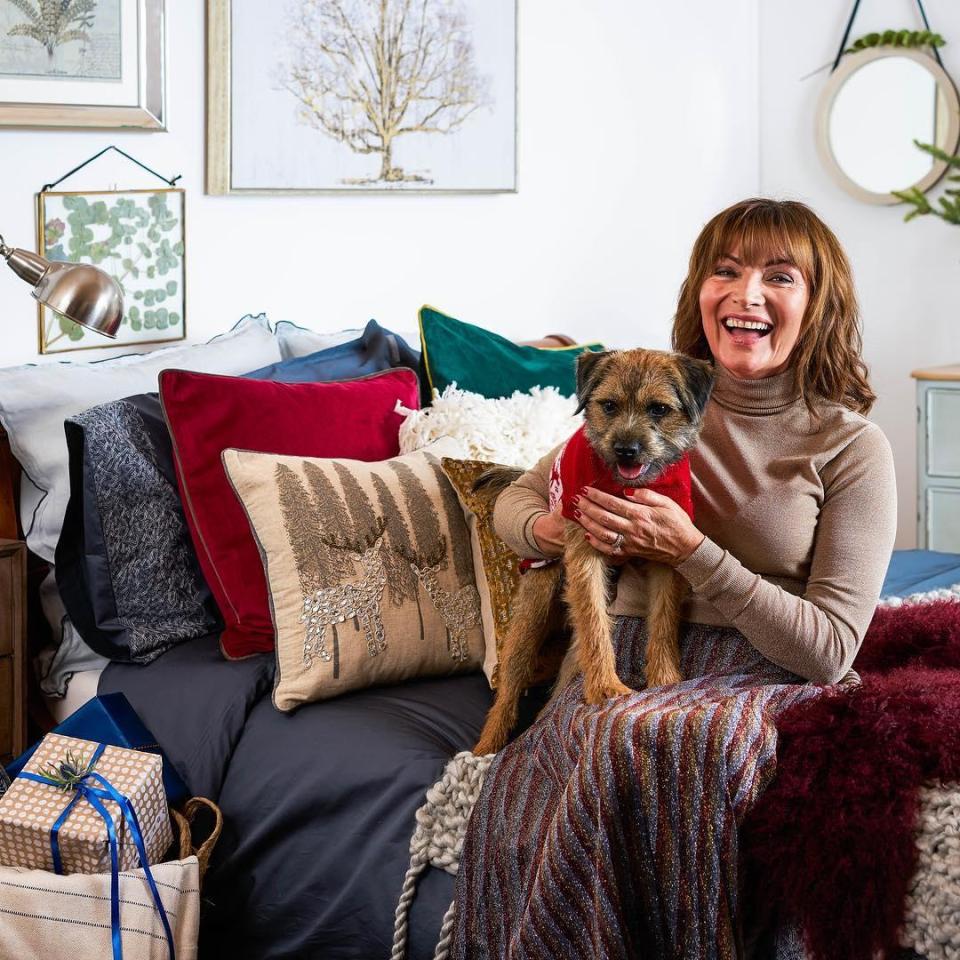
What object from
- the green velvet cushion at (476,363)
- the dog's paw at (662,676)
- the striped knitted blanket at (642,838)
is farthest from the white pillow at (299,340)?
the striped knitted blanket at (642,838)

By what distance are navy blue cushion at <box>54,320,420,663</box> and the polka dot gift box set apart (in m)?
0.31

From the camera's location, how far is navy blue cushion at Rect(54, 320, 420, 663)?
216cm

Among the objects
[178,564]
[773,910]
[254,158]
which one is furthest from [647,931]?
[254,158]

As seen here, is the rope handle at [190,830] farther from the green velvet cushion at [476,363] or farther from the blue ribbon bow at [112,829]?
the green velvet cushion at [476,363]

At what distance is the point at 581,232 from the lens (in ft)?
12.7

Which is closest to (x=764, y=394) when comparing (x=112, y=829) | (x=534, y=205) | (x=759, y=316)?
(x=759, y=316)

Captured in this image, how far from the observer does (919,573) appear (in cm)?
268

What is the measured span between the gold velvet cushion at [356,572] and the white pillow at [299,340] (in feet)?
2.33

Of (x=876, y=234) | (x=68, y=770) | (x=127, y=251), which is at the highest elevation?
(x=876, y=234)

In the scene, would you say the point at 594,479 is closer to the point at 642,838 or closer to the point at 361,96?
the point at 642,838

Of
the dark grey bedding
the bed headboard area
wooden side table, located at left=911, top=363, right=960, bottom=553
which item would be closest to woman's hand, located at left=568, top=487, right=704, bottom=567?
the dark grey bedding

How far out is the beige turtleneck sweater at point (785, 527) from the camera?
5.61 ft

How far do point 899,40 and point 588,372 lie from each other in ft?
10.4

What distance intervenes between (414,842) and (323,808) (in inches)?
7.5
